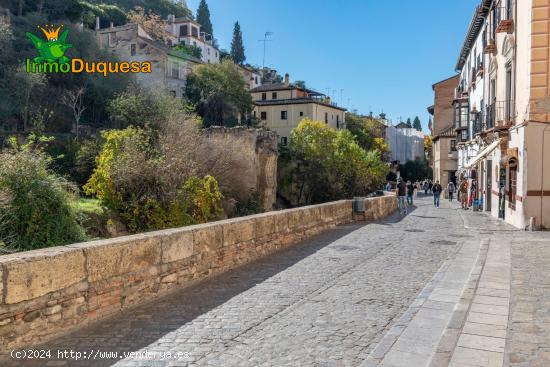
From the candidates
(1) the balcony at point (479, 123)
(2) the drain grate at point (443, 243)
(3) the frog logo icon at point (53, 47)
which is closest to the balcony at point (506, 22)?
(1) the balcony at point (479, 123)

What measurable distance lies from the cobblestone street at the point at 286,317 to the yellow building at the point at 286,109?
151 ft

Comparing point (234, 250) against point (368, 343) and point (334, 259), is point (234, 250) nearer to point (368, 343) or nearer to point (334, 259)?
point (334, 259)

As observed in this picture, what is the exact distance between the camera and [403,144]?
8906 centimetres

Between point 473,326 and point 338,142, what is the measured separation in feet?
100

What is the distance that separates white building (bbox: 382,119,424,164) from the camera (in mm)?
82875

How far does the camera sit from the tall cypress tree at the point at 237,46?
100 metres

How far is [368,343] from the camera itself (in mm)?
4516

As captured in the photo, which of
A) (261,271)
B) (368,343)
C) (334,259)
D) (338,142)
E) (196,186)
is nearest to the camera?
(368,343)

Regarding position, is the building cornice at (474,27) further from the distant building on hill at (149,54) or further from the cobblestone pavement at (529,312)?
the distant building on hill at (149,54)

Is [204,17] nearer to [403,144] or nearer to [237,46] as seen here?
[237,46]

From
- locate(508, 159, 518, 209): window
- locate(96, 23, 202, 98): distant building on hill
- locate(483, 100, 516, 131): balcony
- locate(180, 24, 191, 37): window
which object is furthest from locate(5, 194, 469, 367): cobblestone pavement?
locate(180, 24, 191, 37): window

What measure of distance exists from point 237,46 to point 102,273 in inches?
3995

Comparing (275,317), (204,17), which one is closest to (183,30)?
(204,17)

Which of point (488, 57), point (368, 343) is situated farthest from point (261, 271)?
point (488, 57)
